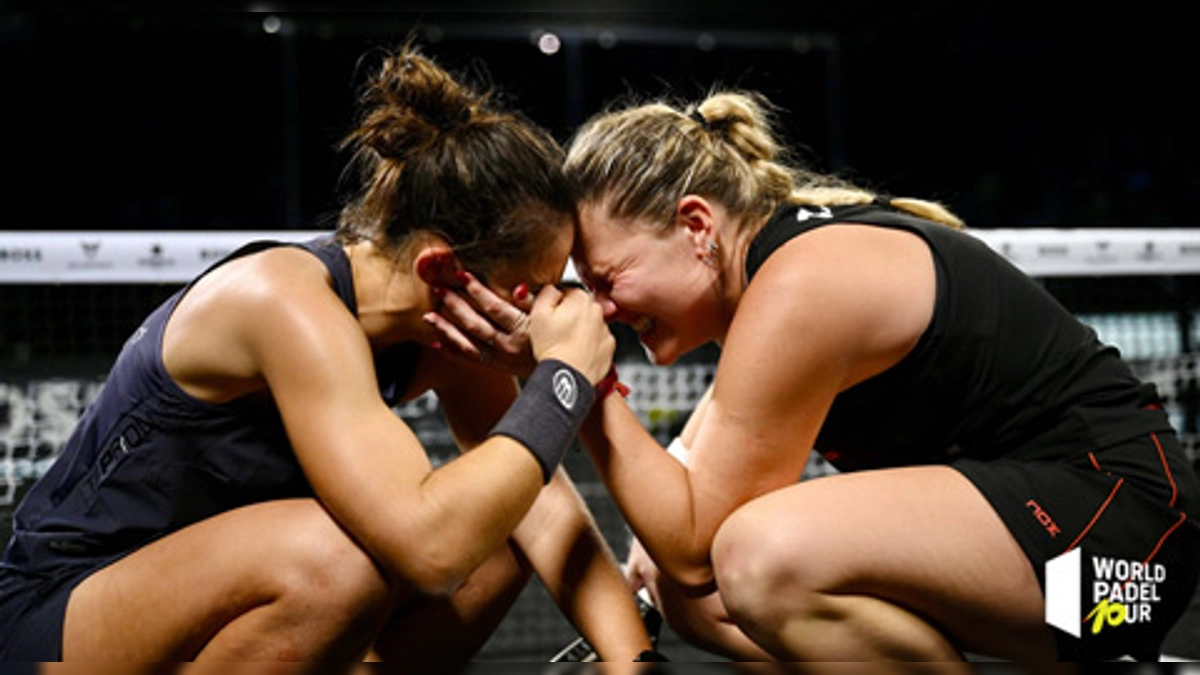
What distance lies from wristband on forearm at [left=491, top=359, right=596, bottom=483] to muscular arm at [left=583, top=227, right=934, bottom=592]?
0.46ft

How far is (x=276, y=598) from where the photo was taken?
1.66 metres

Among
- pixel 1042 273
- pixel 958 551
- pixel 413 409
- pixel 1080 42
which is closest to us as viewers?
pixel 958 551

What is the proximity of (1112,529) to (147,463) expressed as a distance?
4.74 ft

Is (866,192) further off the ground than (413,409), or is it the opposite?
(866,192)

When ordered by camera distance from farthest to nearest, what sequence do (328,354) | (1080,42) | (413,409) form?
(1080,42)
(413,409)
(328,354)

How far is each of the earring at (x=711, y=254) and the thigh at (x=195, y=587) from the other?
2.44 ft

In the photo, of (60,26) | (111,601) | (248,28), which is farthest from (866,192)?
(60,26)

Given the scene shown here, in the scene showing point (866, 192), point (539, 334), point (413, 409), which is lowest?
point (413, 409)

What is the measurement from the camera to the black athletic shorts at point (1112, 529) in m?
1.74

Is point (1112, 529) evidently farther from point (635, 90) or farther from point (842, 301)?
point (635, 90)

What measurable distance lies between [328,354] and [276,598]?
0.36 metres

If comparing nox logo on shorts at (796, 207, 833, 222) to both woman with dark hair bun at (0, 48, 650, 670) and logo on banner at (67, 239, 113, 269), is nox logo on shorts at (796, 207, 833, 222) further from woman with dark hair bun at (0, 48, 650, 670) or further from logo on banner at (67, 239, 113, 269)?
logo on banner at (67, 239, 113, 269)

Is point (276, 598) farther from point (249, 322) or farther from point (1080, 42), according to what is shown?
point (1080, 42)

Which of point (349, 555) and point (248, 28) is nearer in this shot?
point (349, 555)
